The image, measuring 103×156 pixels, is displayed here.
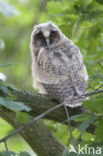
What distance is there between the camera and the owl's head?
4.00 m

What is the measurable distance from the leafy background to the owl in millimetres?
119

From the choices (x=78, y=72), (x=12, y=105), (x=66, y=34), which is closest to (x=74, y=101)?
(x=78, y=72)

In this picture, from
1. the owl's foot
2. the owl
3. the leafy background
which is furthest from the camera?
the owl

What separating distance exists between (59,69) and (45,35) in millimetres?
606

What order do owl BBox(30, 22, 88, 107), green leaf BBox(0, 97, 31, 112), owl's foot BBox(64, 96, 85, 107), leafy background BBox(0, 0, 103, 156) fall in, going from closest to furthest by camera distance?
green leaf BBox(0, 97, 31, 112), leafy background BBox(0, 0, 103, 156), owl's foot BBox(64, 96, 85, 107), owl BBox(30, 22, 88, 107)

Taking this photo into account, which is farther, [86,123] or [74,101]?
[74,101]

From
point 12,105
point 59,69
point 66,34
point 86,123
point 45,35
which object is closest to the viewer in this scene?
point 12,105

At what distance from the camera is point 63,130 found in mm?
3828

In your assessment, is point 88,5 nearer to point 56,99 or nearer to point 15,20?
point 56,99

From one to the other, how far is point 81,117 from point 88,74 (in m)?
1.94

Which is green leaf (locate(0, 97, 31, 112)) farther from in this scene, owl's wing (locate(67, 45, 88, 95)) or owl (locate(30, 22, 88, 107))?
owl's wing (locate(67, 45, 88, 95))

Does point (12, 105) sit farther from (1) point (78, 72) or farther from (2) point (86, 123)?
(1) point (78, 72)

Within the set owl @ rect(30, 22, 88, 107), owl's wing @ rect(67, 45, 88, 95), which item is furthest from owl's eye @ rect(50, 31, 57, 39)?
owl's wing @ rect(67, 45, 88, 95)

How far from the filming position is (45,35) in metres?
4.00
